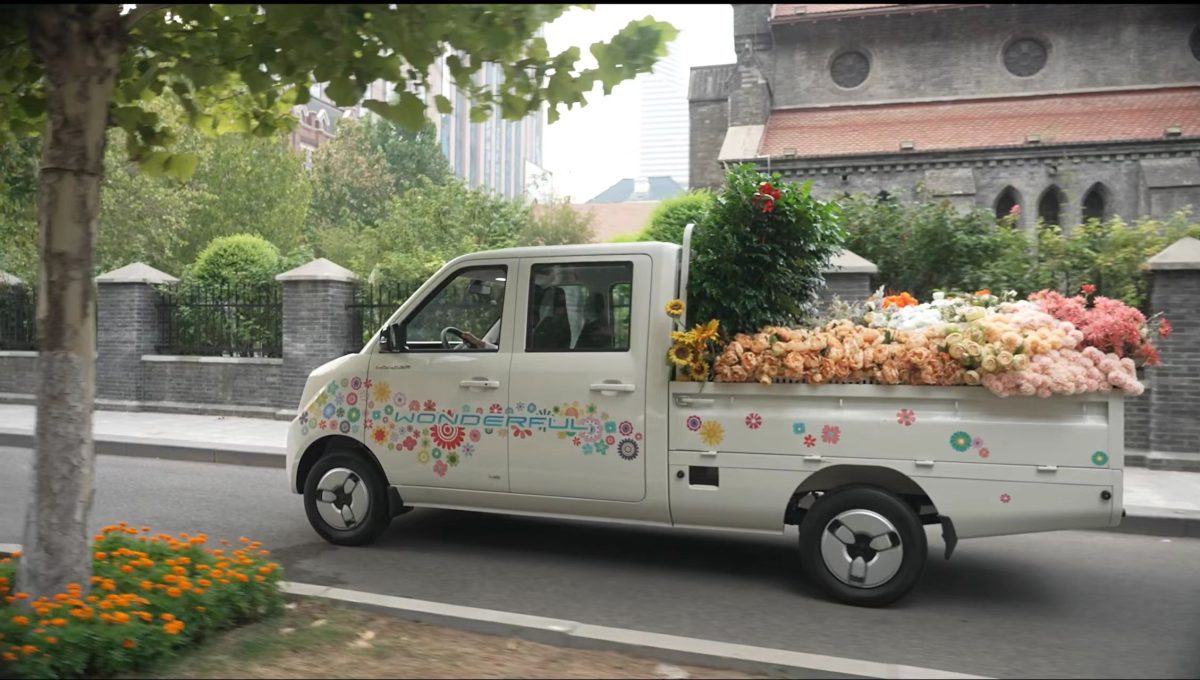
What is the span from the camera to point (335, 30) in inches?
160

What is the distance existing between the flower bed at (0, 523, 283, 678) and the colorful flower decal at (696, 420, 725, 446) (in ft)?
8.27

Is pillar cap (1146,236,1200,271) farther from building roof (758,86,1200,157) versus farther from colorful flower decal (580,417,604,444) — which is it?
building roof (758,86,1200,157)

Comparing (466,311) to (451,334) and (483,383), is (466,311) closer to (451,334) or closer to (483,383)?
(451,334)

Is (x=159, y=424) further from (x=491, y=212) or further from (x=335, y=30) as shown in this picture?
(x=491, y=212)

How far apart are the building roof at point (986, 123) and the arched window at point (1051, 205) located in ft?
Answer: 4.86

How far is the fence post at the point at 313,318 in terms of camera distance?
13.5 metres

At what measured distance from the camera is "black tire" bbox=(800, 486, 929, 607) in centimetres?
501

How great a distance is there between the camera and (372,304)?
1354cm

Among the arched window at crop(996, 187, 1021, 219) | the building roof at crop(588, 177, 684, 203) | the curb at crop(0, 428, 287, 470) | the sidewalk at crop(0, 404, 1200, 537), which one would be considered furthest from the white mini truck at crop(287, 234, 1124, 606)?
the building roof at crop(588, 177, 684, 203)

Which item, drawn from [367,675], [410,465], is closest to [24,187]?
[410,465]

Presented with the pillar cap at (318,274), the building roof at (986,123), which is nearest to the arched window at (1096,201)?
the building roof at (986,123)

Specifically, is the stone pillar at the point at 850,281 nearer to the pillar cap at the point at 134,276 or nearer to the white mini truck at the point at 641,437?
the white mini truck at the point at 641,437

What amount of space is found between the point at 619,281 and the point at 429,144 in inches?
2124

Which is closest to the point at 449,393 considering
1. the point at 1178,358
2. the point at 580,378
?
the point at 580,378
